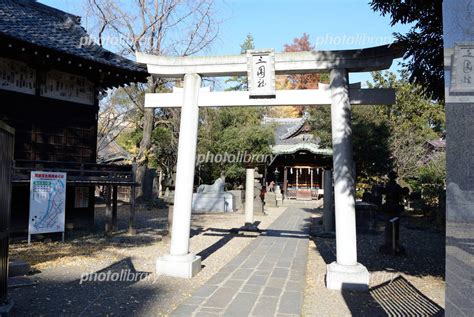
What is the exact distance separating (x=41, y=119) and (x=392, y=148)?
753 inches

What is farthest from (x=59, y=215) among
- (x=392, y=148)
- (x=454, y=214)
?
(x=392, y=148)

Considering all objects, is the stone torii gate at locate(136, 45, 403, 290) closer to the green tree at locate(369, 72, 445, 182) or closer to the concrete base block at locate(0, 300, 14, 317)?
the concrete base block at locate(0, 300, 14, 317)

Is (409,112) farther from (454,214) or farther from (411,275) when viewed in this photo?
(454,214)

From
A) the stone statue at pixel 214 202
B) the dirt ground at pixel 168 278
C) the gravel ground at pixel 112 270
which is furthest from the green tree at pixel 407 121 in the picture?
the gravel ground at pixel 112 270

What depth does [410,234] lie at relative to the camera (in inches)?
489

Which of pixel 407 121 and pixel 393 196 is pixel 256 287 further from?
pixel 407 121

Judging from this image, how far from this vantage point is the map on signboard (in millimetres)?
8820

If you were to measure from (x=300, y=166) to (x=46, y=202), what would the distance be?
2431 centimetres

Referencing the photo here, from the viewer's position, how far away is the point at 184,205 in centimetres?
652

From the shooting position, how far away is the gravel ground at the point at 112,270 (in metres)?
4.85

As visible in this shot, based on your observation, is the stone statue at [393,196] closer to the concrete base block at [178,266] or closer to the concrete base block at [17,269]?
the concrete base block at [178,266]

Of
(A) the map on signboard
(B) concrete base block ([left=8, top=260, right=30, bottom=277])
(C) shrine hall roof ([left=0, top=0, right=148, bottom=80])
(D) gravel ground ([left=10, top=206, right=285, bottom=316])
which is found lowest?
Result: (D) gravel ground ([left=10, top=206, right=285, bottom=316])

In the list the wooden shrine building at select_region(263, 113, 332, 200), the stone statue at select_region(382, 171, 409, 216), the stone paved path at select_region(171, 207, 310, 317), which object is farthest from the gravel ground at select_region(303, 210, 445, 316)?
the wooden shrine building at select_region(263, 113, 332, 200)

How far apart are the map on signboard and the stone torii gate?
3892 millimetres
